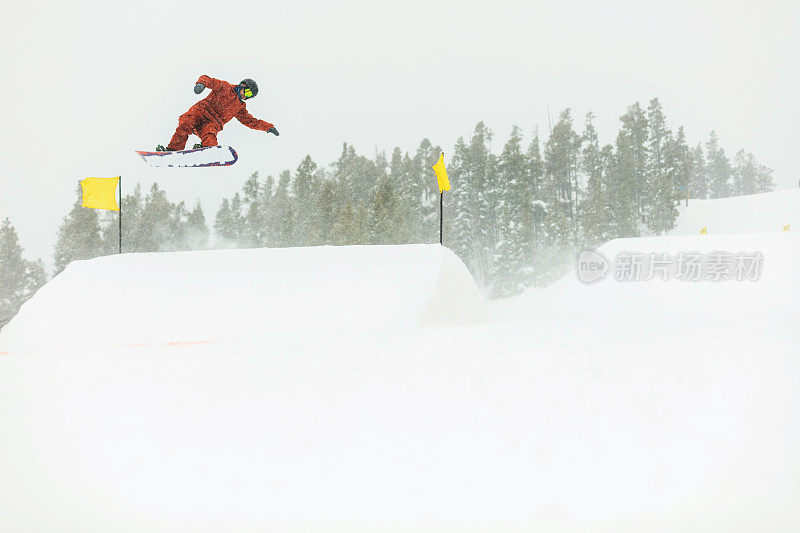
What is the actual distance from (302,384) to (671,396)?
3.62 m

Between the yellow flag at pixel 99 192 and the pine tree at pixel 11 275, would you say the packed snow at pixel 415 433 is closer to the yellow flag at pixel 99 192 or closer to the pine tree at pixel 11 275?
the yellow flag at pixel 99 192

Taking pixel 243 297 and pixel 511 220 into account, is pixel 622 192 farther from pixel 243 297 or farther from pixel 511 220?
pixel 243 297

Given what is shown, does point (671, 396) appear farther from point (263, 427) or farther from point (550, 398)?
point (263, 427)

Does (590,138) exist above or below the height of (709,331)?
above

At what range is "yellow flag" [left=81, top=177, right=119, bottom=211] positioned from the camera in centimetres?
1498

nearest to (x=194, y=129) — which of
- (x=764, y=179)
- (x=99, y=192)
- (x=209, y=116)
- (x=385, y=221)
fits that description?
(x=209, y=116)

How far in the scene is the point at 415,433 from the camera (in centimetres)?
393

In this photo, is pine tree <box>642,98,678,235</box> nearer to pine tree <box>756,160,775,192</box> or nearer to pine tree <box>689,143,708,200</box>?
pine tree <box>689,143,708,200</box>

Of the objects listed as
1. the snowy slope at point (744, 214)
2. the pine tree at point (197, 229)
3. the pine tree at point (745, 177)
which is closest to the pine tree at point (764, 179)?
the pine tree at point (745, 177)

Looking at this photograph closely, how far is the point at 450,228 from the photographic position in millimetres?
45062

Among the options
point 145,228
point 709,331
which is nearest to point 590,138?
point 145,228

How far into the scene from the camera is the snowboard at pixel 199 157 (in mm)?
10352

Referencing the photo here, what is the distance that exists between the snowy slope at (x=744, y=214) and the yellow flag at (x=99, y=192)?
50.8 metres

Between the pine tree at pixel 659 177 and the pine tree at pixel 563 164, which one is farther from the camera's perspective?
the pine tree at pixel 563 164
